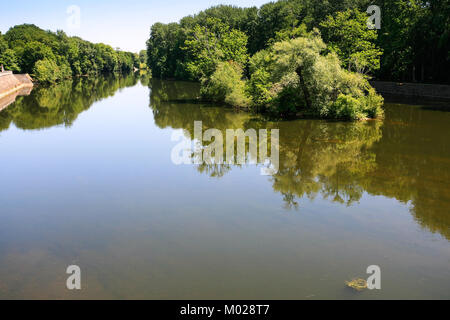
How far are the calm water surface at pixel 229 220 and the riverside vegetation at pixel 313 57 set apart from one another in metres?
7.90

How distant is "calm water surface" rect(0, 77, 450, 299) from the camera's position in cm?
932

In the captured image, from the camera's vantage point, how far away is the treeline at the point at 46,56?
84688mm

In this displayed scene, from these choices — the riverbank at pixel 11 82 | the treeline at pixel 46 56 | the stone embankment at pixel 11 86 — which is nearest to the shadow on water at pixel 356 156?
the stone embankment at pixel 11 86

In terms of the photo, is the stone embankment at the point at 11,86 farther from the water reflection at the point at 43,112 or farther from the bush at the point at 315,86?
the bush at the point at 315,86

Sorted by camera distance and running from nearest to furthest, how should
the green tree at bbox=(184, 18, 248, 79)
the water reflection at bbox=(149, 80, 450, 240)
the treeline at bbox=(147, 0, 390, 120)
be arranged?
the water reflection at bbox=(149, 80, 450, 240) → the treeline at bbox=(147, 0, 390, 120) → the green tree at bbox=(184, 18, 248, 79)

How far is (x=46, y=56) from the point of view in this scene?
90750 mm

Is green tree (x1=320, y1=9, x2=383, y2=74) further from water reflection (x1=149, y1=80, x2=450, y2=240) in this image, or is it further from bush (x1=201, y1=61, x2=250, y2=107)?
bush (x1=201, y1=61, x2=250, y2=107)

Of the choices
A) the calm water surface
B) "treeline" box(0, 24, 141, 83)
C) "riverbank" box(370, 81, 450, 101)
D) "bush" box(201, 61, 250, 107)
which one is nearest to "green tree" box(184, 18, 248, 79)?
"bush" box(201, 61, 250, 107)

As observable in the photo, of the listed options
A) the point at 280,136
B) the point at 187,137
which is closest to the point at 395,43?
the point at 280,136

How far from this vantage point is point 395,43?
50250 mm

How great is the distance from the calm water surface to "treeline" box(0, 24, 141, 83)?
71487mm

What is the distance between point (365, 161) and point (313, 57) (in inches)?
546

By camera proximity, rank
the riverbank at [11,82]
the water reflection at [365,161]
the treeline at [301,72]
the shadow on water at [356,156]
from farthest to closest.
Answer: the riverbank at [11,82] → the treeline at [301,72] → the shadow on water at [356,156] → the water reflection at [365,161]
